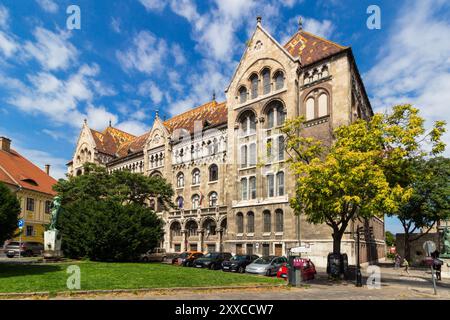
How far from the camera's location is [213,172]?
160 feet

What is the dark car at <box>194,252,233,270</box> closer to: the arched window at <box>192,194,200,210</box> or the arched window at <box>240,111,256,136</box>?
the arched window at <box>240,111,256,136</box>

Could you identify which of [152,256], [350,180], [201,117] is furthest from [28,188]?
[350,180]

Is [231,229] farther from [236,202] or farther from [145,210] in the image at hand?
[145,210]

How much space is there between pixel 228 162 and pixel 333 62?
1625 centimetres

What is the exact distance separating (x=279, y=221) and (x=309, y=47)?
20.0 m

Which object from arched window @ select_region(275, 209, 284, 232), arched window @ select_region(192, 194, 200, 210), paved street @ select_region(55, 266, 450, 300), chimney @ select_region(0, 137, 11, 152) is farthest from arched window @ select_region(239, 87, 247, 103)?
chimney @ select_region(0, 137, 11, 152)

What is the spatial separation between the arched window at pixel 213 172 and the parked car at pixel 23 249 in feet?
71.9

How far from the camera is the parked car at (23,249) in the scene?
38.1m

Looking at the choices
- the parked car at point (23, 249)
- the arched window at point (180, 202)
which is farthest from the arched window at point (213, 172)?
the parked car at point (23, 249)

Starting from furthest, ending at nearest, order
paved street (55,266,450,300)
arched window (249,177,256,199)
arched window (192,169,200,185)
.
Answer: arched window (192,169,200,185), arched window (249,177,256,199), paved street (55,266,450,300)

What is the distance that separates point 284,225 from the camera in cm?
3738

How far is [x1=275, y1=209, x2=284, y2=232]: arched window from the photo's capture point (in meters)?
38.1

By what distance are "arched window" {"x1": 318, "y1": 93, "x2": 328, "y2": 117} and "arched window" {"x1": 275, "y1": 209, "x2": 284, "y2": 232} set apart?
10897 mm

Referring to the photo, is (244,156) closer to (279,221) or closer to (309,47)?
(279,221)
